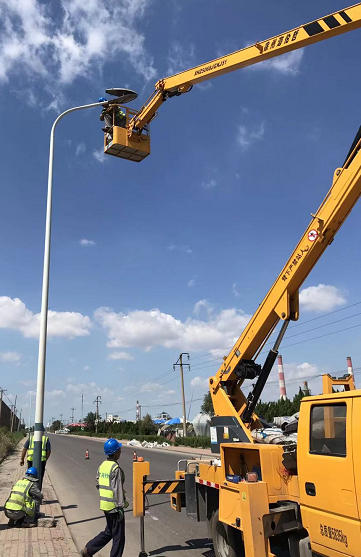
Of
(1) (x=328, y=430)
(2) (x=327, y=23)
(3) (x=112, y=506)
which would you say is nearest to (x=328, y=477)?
(1) (x=328, y=430)

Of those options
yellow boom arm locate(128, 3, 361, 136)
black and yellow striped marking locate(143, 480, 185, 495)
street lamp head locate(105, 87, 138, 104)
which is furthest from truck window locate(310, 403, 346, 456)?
street lamp head locate(105, 87, 138, 104)

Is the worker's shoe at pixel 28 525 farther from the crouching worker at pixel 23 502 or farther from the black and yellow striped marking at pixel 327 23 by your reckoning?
the black and yellow striped marking at pixel 327 23

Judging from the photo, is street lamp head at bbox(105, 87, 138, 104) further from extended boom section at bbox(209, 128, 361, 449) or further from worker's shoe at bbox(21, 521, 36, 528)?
worker's shoe at bbox(21, 521, 36, 528)

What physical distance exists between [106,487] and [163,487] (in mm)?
1691

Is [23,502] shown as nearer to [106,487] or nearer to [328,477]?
[106,487]

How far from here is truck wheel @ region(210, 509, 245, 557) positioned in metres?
5.58

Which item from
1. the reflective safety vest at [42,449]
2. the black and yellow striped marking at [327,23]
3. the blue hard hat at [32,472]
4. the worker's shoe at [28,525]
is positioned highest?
the black and yellow striped marking at [327,23]

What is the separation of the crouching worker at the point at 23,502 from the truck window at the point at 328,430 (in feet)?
19.0

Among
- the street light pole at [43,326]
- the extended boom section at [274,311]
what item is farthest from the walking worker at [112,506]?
the street light pole at [43,326]

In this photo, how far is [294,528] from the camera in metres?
4.86

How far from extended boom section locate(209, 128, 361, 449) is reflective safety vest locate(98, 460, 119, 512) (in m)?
2.25

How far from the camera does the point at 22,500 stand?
7902 mm

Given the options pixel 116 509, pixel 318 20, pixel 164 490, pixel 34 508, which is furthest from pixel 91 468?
pixel 318 20

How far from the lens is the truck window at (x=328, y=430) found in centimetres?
412
